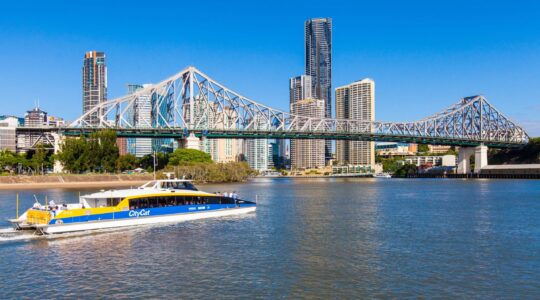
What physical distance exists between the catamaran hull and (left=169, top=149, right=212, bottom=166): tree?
6806 centimetres

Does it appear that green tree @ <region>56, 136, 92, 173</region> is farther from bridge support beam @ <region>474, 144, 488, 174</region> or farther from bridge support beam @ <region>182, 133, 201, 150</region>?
bridge support beam @ <region>474, 144, 488, 174</region>

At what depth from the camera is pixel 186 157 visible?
4269 inches

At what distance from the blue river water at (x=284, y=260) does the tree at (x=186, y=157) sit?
73.1 meters

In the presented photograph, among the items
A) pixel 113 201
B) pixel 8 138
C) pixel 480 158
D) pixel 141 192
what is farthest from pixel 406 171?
pixel 113 201

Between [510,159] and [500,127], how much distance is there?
1568 centimetres

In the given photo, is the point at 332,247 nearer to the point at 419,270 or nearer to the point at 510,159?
the point at 419,270

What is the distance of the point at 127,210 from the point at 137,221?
41.3 inches

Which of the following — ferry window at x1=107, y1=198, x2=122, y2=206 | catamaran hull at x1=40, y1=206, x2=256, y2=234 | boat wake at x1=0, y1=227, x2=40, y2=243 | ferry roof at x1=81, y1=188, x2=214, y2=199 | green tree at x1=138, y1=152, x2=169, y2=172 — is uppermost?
green tree at x1=138, y1=152, x2=169, y2=172

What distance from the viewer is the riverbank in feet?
Answer: 275

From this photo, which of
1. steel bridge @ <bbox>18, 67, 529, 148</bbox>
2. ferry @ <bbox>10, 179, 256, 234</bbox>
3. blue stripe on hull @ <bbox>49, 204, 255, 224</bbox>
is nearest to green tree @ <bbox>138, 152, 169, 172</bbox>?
steel bridge @ <bbox>18, 67, 529, 148</bbox>

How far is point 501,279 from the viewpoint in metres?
18.8

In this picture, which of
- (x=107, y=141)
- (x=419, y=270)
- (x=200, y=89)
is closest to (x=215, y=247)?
(x=419, y=270)

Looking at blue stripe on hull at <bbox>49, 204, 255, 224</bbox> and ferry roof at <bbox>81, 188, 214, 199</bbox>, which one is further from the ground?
ferry roof at <bbox>81, 188, 214, 199</bbox>

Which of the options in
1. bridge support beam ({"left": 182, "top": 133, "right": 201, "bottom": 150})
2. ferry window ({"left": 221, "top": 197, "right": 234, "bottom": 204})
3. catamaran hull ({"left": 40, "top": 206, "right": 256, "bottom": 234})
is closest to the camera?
catamaran hull ({"left": 40, "top": 206, "right": 256, "bottom": 234})
